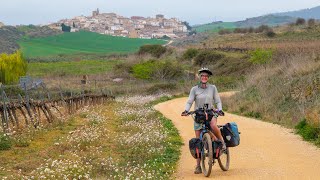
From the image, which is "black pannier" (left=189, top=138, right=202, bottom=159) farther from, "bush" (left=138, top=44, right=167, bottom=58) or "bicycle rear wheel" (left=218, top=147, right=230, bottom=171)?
"bush" (left=138, top=44, right=167, bottom=58)

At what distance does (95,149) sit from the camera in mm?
15180

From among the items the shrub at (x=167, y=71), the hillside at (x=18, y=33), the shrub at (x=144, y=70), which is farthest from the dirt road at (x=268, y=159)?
the hillside at (x=18, y=33)

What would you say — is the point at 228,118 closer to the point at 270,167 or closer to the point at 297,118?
the point at 297,118

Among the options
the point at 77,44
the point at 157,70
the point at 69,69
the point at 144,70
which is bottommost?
the point at 77,44

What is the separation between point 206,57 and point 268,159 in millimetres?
78106

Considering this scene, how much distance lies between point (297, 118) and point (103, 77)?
63.1m

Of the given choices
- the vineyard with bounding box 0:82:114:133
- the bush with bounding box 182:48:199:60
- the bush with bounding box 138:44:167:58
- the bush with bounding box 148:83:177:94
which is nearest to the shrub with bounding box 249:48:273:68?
the bush with bounding box 148:83:177:94

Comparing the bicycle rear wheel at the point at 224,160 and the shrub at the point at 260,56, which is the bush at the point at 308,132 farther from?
the shrub at the point at 260,56

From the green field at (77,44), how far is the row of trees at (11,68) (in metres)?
57.3

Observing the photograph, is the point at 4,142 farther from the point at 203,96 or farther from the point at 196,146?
the point at 203,96

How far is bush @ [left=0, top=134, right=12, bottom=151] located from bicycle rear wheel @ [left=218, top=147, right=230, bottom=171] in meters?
6.75

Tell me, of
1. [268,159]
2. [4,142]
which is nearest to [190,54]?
[4,142]

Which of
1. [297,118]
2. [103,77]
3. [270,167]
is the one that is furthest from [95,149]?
[103,77]

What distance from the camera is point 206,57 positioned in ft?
298
